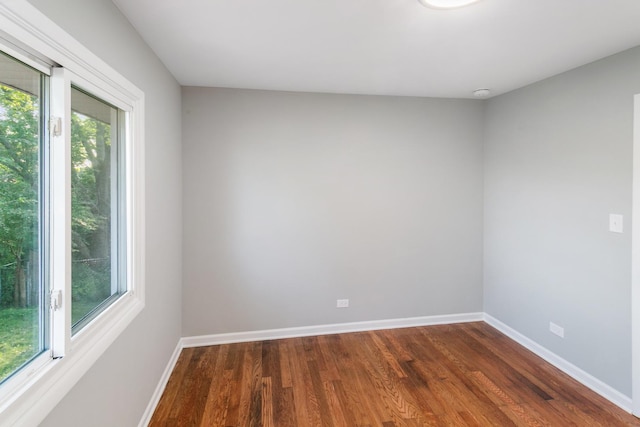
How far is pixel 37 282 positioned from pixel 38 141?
528 mm

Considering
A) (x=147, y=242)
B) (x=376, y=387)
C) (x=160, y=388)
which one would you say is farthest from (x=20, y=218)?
(x=376, y=387)

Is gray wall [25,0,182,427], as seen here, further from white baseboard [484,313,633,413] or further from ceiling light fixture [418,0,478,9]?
white baseboard [484,313,633,413]

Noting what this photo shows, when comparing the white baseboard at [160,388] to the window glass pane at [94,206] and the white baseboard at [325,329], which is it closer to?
the white baseboard at [325,329]

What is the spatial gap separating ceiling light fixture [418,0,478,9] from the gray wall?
1548mm

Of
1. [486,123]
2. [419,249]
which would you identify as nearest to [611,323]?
[419,249]

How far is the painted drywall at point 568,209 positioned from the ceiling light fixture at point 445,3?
1.47 metres

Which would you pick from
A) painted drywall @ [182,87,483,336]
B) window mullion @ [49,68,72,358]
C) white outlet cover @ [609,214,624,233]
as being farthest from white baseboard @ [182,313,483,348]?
window mullion @ [49,68,72,358]

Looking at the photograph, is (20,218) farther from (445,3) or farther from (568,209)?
(568,209)

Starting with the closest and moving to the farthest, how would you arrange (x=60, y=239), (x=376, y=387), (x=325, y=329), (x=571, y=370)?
1. (x=60, y=239)
2. (x=376, y=387)
3. (x=571, y=370)
4. (x=325, y=329)

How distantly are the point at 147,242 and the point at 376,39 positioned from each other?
197cm

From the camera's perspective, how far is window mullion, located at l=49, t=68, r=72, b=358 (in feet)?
4.04

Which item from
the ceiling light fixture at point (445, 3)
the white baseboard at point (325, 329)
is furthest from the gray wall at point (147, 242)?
the ceiling light fixture at point (445, 3)

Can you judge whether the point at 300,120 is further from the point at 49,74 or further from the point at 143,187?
the point at 49,74

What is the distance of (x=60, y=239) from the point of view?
1247mm
